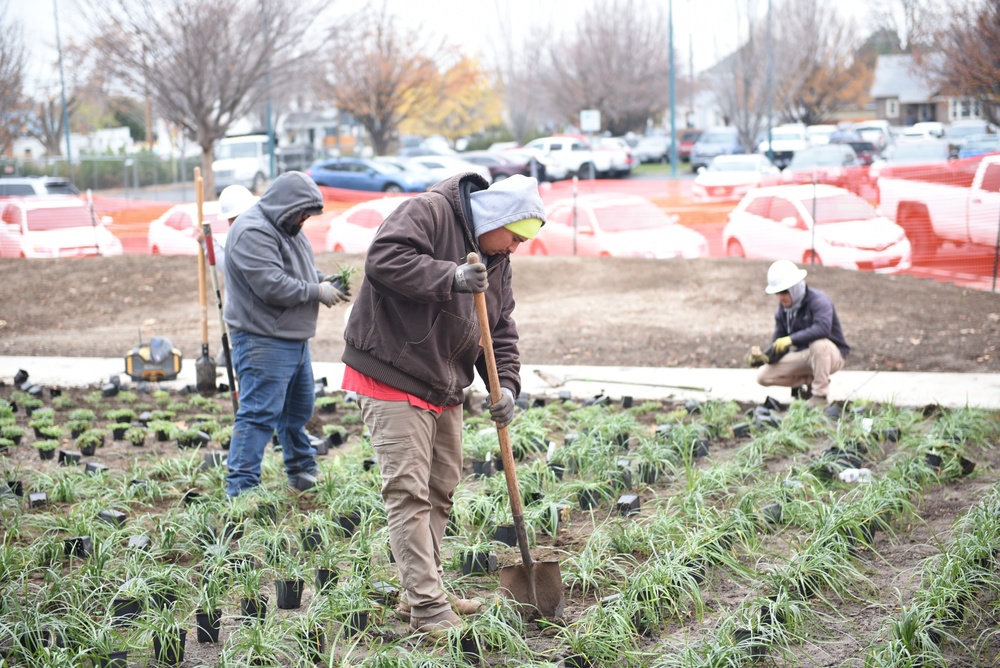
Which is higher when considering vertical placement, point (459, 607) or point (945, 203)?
point (945, 203)

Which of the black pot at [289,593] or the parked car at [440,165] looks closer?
the black pot at [289,593]

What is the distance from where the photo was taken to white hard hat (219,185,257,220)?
A: 20.0 feet

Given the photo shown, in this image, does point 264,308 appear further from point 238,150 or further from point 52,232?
point 238,150

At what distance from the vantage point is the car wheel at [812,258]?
1401 centimetres

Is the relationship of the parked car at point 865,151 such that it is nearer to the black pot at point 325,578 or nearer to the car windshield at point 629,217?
the car windshield at point 629,217

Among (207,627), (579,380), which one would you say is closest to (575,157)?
(579,380)

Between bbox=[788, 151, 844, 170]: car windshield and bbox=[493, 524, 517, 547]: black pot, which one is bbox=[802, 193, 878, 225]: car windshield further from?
bbox=[788, 151, 844, 170]: car windshield

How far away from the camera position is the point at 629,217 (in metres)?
16.0

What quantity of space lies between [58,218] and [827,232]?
13.2 meters

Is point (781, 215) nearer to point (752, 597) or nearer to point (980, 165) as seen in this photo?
point (980, 165)

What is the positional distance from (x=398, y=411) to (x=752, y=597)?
1.66 m

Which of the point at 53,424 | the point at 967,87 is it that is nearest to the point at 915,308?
the point at 53,424

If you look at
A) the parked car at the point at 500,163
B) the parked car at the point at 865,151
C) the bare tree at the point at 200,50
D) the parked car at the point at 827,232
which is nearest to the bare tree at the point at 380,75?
the parked car at the point at 500,163

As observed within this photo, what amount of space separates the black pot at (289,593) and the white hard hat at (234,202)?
263cm
